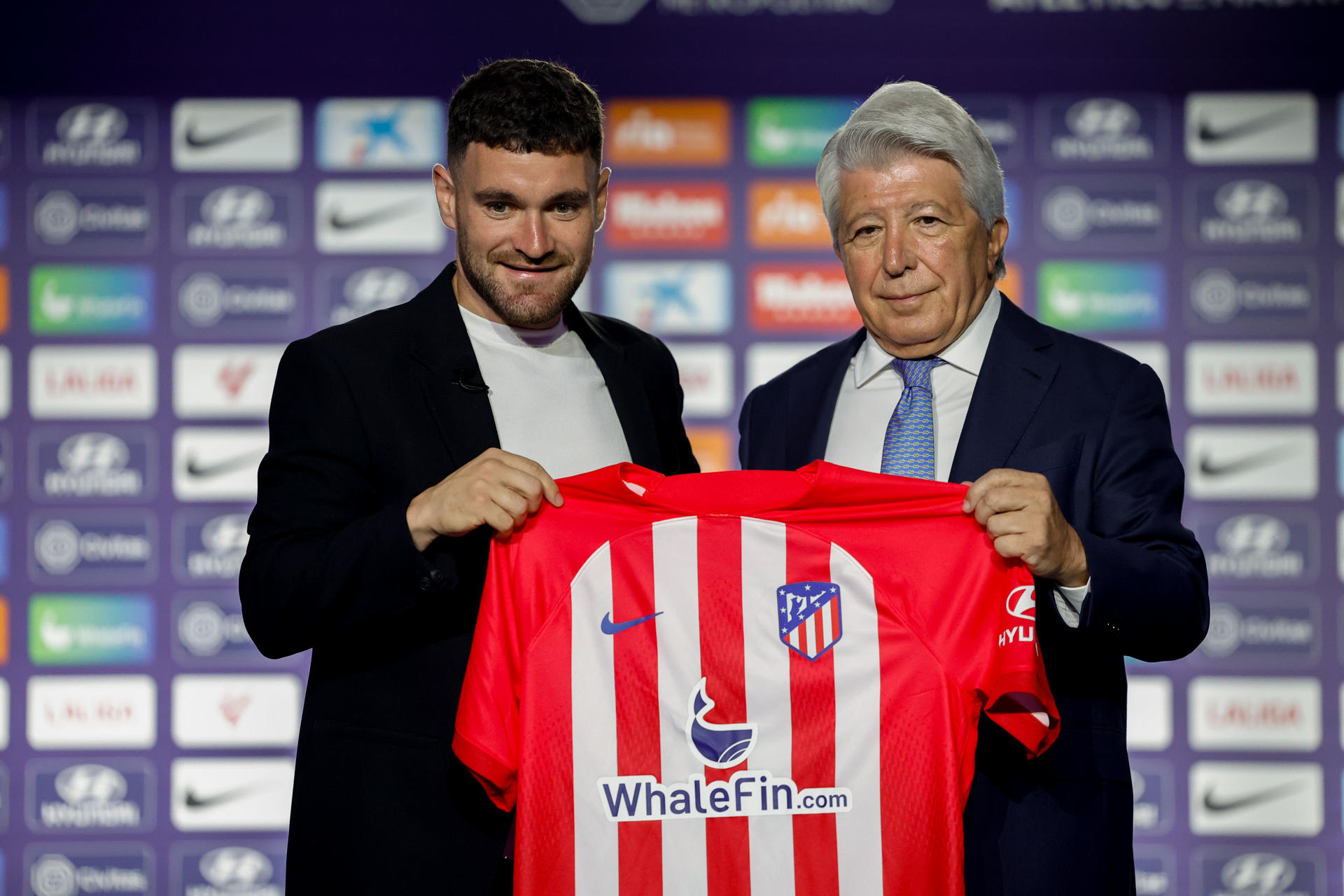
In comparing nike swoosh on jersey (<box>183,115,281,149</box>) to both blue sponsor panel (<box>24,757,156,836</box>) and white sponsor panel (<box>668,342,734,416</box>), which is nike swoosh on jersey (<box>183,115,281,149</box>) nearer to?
white sponsor panel (<box>668,342,734,416</box>)

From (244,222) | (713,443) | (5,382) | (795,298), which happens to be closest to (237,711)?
(5,382)

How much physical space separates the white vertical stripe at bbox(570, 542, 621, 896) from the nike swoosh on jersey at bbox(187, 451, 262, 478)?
93.7 inches

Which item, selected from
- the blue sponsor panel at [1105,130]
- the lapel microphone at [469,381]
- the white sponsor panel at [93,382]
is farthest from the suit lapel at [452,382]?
the blue sponsor panel at [1105,130]

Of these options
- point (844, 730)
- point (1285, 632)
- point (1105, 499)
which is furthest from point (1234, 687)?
point (844, 730)

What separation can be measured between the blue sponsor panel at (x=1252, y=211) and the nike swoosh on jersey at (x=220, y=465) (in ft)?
10.2

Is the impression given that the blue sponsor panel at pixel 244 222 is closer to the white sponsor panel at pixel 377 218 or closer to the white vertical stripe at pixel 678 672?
the white sponsor panel at pixel 377 218

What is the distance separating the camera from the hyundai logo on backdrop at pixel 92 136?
347 centimetres

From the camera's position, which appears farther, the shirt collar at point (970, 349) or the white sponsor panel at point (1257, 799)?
the white sponsor panel at point (1257, 799)

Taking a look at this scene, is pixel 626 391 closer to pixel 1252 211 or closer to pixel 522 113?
pixel 522 113

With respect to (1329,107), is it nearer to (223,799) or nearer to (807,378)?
(807,378)

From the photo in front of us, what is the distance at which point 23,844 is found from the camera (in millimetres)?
3484

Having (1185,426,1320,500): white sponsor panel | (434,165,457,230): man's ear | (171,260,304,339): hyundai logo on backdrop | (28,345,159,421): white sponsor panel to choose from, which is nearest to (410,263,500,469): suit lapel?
(434,165,457,230): man's ear

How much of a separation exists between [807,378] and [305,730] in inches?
40.3

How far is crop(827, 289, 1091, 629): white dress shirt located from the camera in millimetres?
1687
